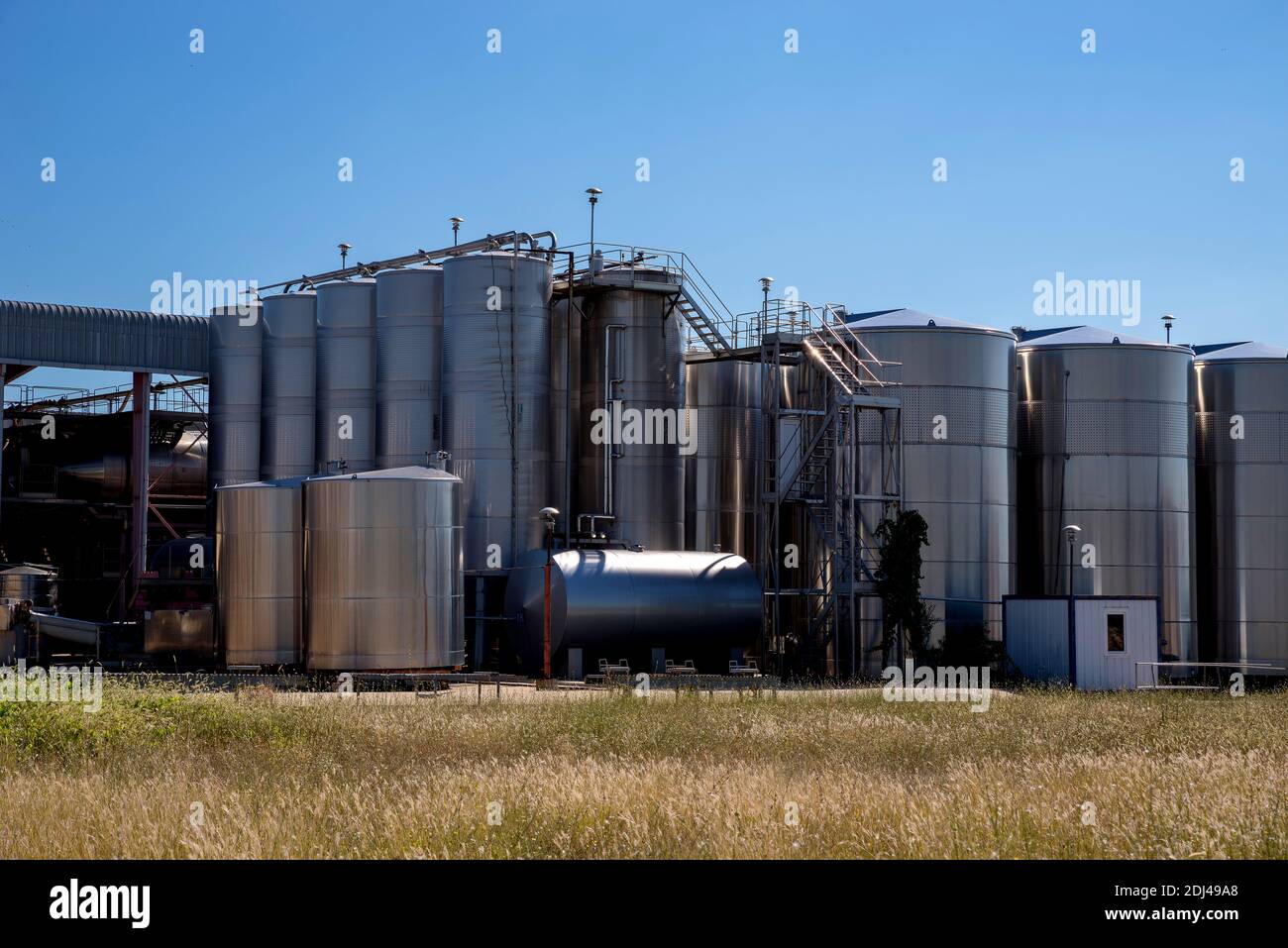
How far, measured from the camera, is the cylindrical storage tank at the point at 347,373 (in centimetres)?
4416

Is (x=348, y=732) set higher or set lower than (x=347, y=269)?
lower

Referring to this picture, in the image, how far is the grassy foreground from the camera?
1054 cm

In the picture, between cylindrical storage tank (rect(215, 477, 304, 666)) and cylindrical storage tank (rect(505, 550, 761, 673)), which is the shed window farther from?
cylindrical storage tank (rect(215, 477, 304, 666))

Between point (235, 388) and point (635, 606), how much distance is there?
672 inches

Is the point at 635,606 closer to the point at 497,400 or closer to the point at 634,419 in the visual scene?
the point at 634,419

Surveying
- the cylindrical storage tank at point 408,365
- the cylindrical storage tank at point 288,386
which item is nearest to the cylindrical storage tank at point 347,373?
the cylindrical storage tank at point 288,386

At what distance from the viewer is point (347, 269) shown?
157ft

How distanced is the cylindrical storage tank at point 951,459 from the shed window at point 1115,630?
4.47 metres

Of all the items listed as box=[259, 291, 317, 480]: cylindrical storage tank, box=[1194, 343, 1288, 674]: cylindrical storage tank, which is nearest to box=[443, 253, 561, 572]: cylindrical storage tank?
box=[259, 291, 317, 480]: cylindrical storage tank

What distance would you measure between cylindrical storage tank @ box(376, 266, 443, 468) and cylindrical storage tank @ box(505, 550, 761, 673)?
665 cm

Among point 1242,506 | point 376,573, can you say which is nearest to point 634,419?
point 376,573
